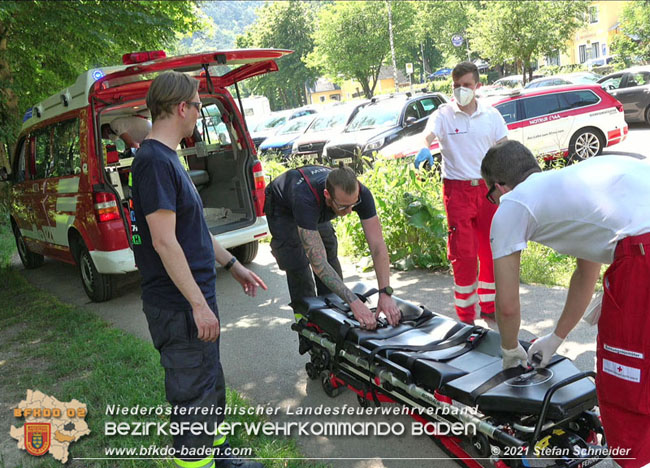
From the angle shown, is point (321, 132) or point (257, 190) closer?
point (257, 190)

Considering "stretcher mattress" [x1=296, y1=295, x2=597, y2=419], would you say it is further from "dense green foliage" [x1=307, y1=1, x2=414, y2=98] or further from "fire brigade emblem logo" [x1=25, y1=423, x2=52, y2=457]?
"dense green foliage" [x1=307, y1=1, x2=414, y2=98]

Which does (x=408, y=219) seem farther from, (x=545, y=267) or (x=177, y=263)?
(x=177, y=263)

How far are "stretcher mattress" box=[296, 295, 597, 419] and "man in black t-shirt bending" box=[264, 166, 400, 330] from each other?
15 centimetres

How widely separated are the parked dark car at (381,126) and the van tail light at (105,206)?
20.1 ft

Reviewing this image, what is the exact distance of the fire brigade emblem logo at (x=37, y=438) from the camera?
3424 millimetres

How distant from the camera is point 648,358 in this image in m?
2.06

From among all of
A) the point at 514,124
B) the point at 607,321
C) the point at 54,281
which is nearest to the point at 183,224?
the point at 607,321

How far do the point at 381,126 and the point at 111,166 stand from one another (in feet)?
23.9

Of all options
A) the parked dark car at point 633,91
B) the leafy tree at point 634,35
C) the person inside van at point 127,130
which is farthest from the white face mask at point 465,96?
the leafy tree at point 634,35

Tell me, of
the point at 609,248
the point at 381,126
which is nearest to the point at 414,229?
the point at 609,248

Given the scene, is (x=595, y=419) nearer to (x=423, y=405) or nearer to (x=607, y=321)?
(x=607, y=321)

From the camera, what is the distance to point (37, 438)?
3529 millimetres

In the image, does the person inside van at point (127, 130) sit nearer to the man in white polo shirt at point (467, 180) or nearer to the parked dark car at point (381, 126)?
the man in white polo shirt at point (467, 180)

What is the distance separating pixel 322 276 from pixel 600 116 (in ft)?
30.7
